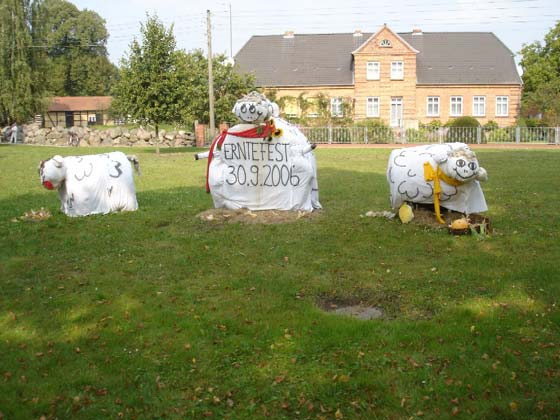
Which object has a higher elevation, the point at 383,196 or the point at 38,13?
the point at 38,13

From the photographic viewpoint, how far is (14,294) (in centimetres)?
709

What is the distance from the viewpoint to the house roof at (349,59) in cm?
4969

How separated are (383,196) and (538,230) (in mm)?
4273

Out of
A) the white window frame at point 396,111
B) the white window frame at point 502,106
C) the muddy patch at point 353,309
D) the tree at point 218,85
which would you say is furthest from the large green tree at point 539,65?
the muddy patch at point 353,309

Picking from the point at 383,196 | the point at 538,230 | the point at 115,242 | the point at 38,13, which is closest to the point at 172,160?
the point at 383,196

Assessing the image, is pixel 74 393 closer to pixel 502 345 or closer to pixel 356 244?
pixel 502 345

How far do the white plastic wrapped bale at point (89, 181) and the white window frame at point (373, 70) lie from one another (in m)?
Answer: 39.7

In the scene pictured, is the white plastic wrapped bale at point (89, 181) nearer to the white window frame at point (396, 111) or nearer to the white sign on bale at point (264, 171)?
the white sign on bale at point (264, 171)

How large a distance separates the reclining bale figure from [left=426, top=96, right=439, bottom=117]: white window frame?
41.0 meters

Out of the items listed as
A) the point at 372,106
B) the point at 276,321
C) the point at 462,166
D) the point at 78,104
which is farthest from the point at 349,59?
the point at 276,321

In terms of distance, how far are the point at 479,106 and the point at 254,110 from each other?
42.8 metres

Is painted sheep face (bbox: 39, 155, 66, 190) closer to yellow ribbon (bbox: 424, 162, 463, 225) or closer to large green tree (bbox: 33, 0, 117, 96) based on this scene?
yellow ribbon (bbox: 424, 162, 463, 225)

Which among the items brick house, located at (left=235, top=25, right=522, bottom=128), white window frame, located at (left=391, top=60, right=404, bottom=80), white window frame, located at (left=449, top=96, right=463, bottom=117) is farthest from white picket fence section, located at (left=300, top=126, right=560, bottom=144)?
white window frame, located at (left=449, top=96, right=463, bottom=117)

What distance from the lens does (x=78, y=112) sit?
246 ft
